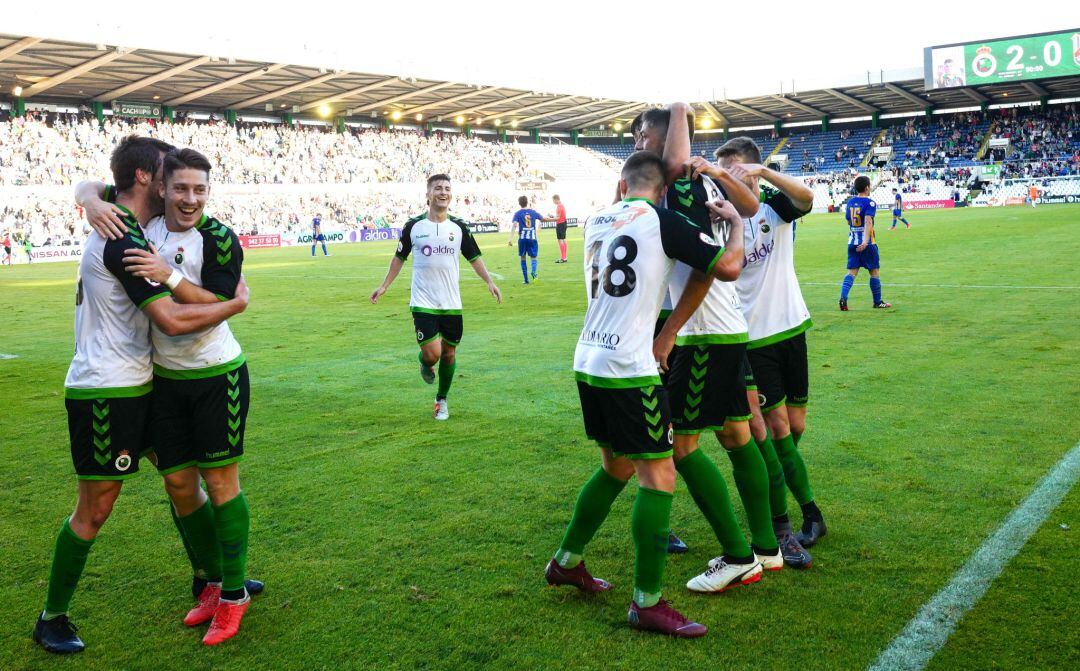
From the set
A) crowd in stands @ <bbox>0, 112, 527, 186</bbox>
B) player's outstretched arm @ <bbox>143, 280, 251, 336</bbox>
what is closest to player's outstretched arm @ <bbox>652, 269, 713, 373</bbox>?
player's outstretched arm @ <bbox>143, 280, 251, 336</bbox>

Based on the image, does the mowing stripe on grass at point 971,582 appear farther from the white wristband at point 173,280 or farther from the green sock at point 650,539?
the white wristband at point 173,280

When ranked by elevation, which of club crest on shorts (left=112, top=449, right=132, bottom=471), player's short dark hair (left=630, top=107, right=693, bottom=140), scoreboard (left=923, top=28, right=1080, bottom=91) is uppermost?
scoreboard (left=923, top=28, right=1080, bottom=91)

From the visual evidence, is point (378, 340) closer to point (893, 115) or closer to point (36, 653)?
point (36, 653)

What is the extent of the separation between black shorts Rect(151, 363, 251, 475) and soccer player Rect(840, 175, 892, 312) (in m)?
11.0

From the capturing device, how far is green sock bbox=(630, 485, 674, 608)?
3.70 m

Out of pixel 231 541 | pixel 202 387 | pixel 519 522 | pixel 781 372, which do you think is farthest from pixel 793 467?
pixel 202 387

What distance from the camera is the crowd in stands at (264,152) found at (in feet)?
148

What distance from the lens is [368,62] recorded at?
2067 inches

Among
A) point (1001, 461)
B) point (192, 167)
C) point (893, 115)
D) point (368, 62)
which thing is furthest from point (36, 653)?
point (893, 115)

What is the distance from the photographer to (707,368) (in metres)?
4.03

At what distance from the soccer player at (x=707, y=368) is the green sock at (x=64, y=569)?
268 cm

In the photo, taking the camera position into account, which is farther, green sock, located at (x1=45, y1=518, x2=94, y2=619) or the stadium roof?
the stadium roof

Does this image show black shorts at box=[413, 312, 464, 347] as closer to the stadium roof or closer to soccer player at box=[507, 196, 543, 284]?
soccer player at box=[507, 196, 543, 284]

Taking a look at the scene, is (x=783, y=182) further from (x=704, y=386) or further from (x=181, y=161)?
(x=181, y=161)
